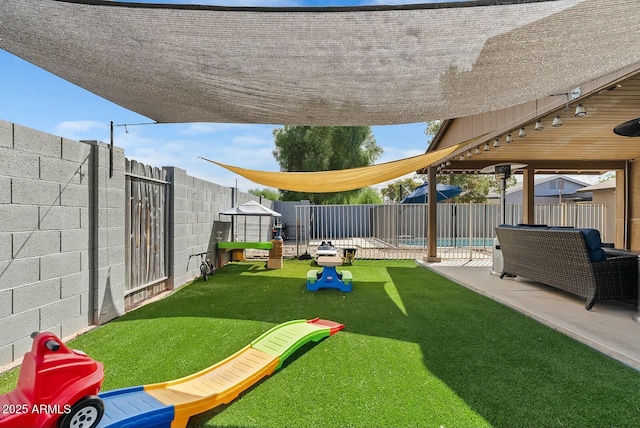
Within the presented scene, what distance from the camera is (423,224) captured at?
975 centimetres

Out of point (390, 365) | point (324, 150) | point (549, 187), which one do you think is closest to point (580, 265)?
point (390, 365)

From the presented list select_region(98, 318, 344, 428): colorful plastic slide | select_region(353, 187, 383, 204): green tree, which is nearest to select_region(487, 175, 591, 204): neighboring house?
select_region(353, 187, 383, 204): green tree

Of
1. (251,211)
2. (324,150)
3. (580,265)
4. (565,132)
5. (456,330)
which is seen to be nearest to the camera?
(456,330)

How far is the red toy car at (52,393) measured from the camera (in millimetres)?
1467

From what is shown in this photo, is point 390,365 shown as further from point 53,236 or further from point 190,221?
point 190,221

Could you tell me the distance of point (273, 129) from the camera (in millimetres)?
19328

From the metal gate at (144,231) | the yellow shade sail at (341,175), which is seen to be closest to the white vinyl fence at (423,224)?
the yellow shade sail at (341,175)

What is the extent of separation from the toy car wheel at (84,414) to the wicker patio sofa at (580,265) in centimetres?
466

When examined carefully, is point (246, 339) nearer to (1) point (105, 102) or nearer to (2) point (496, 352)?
(2) point (496, 352)

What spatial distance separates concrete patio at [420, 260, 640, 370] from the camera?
279 cm

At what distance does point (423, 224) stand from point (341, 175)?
4805 millimetres

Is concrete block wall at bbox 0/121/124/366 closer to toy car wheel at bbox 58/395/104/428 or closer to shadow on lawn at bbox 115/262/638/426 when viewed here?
shadow on lawn at bbox 115/262/638/426

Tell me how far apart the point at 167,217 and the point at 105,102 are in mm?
2515

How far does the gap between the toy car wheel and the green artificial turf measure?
48cm
